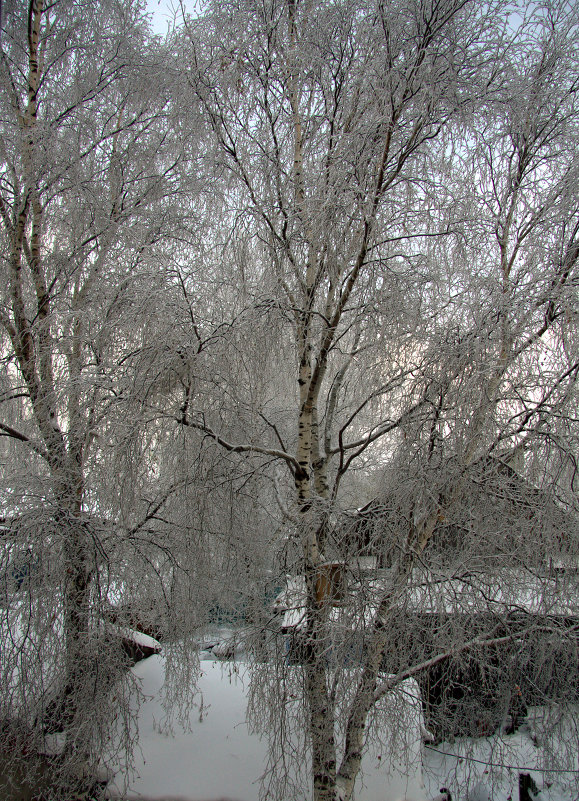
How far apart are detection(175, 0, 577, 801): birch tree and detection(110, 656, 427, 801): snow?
0.64 metres

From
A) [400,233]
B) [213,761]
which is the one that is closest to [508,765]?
[213,761]

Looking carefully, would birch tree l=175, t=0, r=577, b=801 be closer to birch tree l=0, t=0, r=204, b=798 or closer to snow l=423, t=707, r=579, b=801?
birch tree l=0, t=0, r=204, b=798

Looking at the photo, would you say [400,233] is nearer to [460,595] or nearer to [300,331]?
[300,331]

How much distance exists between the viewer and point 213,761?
17.3 ft

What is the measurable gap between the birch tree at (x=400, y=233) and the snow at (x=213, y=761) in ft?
2.09

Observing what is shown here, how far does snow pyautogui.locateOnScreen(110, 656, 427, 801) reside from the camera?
489 centimetres

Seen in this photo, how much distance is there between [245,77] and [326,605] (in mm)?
4562

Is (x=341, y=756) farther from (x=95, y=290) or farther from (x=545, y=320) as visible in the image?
(x=95, y=290)

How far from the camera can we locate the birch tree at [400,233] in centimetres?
373

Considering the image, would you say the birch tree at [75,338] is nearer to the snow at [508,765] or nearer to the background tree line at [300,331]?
the background tree line at [300,331]

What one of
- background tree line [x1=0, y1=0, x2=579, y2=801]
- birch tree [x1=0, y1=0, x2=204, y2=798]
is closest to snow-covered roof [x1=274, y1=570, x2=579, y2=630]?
background tree line [x1=0, y1=0, x2=579, y2=801]

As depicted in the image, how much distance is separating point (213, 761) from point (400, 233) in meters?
5.25

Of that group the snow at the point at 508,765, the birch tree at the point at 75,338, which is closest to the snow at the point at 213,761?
the snow at the point at 508,765

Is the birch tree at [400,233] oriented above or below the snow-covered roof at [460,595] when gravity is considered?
above
